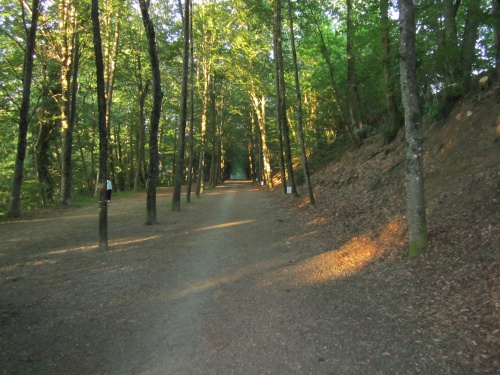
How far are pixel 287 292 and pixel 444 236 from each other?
319 cm

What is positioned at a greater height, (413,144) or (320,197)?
(413,144)

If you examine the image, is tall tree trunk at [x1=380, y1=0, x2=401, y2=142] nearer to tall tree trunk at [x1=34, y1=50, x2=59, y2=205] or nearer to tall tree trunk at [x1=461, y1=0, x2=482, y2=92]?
tall tree trunk at [x1=461, y1=0, x2=482, y2=92]

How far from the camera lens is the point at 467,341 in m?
3.98

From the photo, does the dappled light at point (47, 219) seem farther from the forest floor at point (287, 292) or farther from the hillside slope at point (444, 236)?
the hillside slope at point (444, 236)

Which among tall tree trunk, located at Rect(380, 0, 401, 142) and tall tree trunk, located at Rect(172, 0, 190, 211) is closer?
tall tree trunk, located at Rect(380, 0, 401, 142)

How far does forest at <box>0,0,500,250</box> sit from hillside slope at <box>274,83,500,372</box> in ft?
5.77

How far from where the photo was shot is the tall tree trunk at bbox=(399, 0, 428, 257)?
664cm

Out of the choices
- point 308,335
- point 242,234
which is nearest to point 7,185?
point 242,234

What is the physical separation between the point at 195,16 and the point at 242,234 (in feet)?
54.4

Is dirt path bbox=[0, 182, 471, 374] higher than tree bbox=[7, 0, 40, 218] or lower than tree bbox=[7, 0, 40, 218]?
lower

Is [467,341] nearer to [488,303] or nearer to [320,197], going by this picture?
[488,303]

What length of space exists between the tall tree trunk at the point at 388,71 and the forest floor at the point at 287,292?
3370 millimetres

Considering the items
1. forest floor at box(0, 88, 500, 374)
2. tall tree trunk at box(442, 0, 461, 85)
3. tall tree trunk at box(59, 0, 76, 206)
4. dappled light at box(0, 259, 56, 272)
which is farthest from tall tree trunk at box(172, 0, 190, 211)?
tall tree trunk at box(442, 0, 461, 85)

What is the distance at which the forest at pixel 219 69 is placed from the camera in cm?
1134
